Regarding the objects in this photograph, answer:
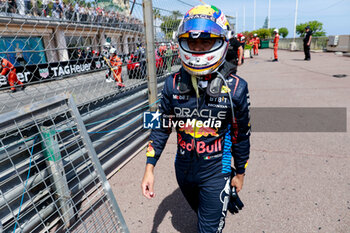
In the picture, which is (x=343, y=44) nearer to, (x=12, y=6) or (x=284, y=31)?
(x=12, y=6)

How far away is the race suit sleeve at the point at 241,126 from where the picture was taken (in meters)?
1.79

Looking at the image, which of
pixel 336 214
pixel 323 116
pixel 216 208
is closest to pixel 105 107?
pixel 216 208

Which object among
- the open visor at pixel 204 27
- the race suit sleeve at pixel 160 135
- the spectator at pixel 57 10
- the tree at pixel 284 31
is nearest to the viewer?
the open visor at pixel 204 27

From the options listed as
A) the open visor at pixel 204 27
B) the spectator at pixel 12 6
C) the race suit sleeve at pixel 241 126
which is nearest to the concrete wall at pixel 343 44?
the race suit sleeve at pixel 241 126

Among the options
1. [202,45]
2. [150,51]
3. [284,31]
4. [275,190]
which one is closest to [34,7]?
[202,45]

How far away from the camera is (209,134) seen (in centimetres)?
186

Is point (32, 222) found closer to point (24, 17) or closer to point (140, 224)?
point (140, 224)

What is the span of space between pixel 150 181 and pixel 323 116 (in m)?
5.43

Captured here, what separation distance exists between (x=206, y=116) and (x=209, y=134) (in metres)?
0.15

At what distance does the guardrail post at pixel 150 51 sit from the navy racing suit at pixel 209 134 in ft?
8.01

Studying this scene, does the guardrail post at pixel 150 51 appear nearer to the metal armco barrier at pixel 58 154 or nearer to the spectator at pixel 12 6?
the metal armco barrier at pixel 58 154

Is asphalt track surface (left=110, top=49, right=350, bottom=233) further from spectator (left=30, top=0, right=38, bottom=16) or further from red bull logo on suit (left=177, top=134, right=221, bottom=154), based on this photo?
spectator (left=30, top=0, right=38, bottom=16)

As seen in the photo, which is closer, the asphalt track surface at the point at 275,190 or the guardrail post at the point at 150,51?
the asphalt track surface at the point at 275,190

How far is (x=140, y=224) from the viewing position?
276 centimetres
